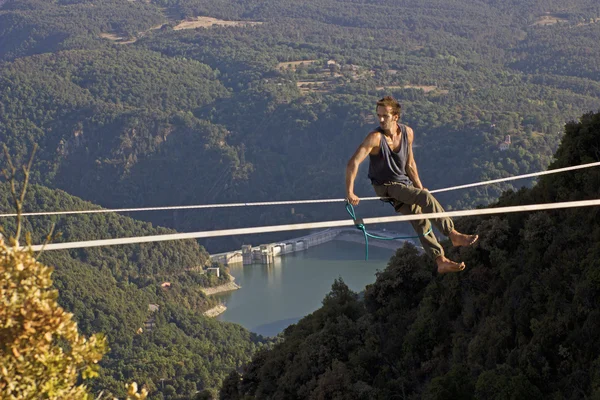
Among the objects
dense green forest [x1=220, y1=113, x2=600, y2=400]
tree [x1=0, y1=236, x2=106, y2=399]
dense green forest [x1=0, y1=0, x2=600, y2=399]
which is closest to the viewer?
tree [x1=0, y1=236, x2=106, y2=399]

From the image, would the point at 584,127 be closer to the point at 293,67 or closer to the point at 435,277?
the point at 435,277

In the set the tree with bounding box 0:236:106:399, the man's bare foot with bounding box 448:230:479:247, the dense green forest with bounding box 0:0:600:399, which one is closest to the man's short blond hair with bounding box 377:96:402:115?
the man's bare foot with bounding box 448:230:479:247

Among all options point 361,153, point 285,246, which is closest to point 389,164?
point 361,153

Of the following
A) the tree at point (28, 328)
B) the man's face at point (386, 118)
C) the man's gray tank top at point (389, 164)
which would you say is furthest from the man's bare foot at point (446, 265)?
the tree at point (28, 328)

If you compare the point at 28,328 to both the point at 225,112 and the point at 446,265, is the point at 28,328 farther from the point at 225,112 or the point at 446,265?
the point at 225,112

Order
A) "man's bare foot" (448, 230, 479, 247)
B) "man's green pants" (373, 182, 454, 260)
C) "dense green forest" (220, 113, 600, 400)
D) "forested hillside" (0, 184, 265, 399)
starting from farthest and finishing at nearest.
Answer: "forested hillside" (0, 184, 265, 399)
"dense green forest" (220, 113, 600, 400)
"man's bare foot" (448, 230, 479, 247)
"man's green pants" (373, 182, 454, 260)

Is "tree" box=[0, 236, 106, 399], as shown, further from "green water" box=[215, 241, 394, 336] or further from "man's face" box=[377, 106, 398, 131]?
"green water" box=[215, 241, 394, 336]

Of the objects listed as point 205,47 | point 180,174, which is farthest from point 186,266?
point 205,47
